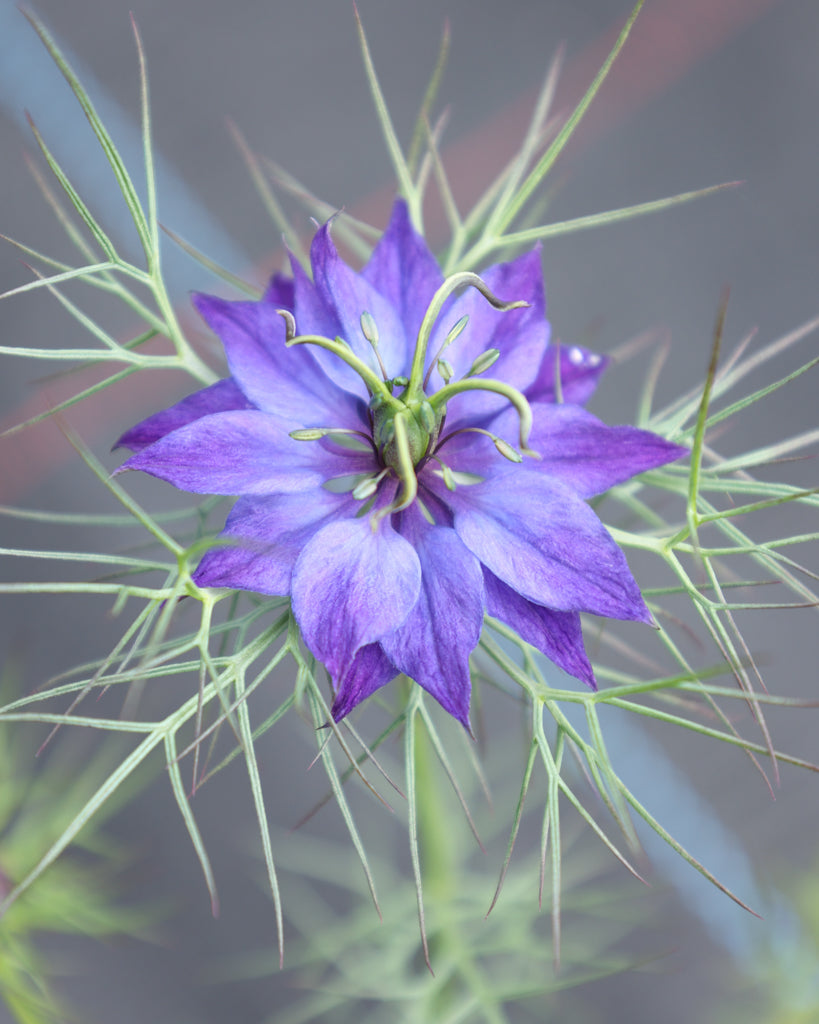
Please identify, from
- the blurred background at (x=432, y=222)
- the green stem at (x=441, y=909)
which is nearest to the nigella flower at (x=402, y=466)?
the green stem at (x=441, y=909)

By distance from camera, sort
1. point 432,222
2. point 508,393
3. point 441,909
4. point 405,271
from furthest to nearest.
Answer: point 432,222 → point 441,909 → point 405,271 → point 508,393

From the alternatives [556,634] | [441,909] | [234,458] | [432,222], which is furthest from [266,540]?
[432,222]

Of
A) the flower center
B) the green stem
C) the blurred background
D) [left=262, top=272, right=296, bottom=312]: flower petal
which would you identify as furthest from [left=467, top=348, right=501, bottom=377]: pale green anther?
the blurred background

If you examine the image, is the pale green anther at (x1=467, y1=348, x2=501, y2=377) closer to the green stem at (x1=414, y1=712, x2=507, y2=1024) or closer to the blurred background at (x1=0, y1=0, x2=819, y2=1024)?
the green stem at (x1=414, y1=712, x2=507, y2=1024)

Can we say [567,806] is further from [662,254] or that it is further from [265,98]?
[265,98]

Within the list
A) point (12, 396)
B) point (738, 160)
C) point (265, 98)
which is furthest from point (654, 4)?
point (12, 396)

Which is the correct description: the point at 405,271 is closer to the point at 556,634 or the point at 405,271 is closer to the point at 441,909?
the point at 556,634
